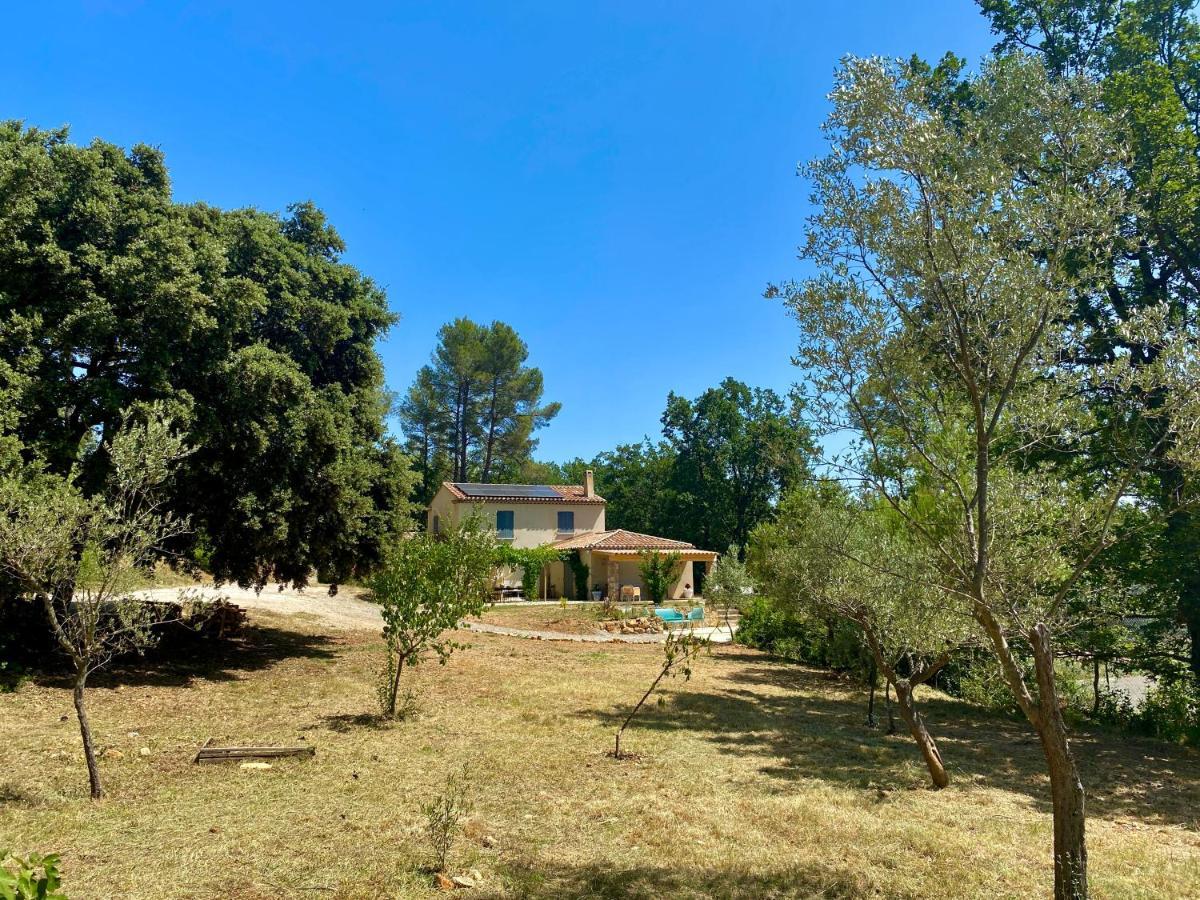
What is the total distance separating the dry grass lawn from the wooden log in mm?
229

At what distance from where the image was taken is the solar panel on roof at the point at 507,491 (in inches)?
1542

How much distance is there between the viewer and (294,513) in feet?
46.2

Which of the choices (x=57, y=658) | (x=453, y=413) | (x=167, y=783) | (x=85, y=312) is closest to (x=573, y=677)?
(x=167, y=783)

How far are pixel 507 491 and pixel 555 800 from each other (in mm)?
33409

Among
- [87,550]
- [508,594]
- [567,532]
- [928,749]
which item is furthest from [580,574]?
[87,550]

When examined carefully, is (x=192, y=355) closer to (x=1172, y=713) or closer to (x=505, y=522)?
(x=1172, y=713)

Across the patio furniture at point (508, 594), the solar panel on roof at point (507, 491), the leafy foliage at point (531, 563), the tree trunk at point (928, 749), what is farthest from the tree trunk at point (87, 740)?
the solar panel on roof at point (507, 491)

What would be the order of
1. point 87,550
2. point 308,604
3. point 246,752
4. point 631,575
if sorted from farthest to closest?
point 631,575 < point 308,604 < point 246,752 < point 87,550

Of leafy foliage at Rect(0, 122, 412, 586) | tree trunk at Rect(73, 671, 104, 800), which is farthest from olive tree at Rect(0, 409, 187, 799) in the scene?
leafy foliage at Rect(0, 122, 412, 586)

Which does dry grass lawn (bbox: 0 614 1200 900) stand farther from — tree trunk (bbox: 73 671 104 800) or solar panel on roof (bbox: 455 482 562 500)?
solar panel on roof (bbox: 455 482 562 500)

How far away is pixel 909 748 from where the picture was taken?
35.1 feet

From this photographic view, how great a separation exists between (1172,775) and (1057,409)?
863 cm

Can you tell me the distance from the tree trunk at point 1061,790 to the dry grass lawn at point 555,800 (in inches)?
40.3

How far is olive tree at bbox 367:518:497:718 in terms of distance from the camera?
10812 mm
